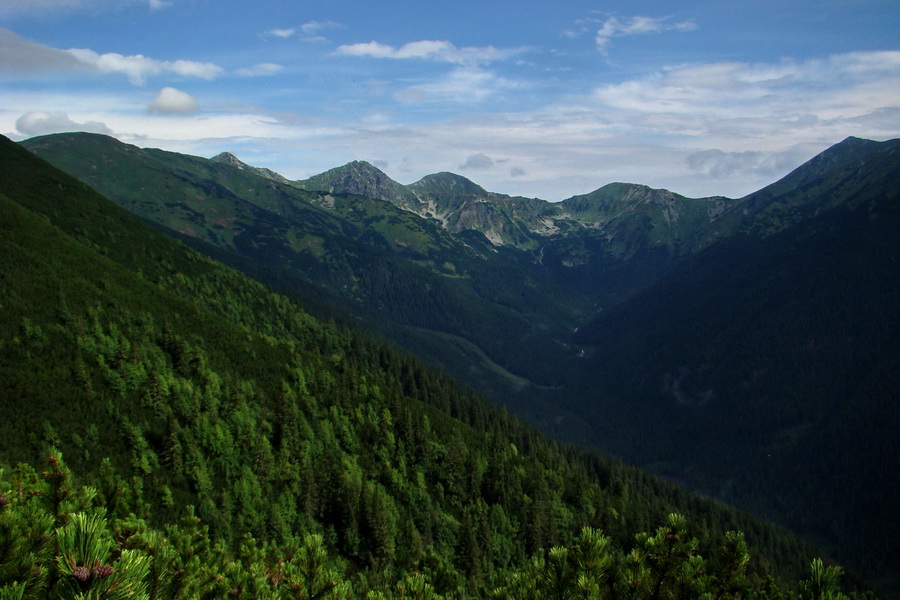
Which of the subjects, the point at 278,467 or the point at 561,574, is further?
the point at 278,467

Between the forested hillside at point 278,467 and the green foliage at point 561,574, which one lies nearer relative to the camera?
the green foliage at point 561,574

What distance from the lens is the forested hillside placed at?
1869 centimetres

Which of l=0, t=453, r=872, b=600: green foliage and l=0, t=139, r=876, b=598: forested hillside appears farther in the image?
l=0, t=139, r=876, b=598: forested hillside

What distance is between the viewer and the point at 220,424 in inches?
3659

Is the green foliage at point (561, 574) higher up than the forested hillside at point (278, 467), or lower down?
higher up

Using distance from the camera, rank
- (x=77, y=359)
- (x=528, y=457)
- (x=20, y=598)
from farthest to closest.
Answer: (x=528, y=457) → (x=77, y=359) → (x=20, y=598)

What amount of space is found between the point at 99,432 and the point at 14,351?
20175 millimetres

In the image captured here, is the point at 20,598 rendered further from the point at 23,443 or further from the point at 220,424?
the point at 220,424

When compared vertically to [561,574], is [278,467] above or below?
below

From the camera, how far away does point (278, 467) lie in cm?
9406

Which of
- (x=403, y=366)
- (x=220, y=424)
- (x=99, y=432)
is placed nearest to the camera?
(x=99, y=432)

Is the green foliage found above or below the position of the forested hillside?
above

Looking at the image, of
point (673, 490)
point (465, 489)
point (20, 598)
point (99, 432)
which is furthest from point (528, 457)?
point (20, 598)

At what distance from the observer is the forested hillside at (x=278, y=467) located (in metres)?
18.7
